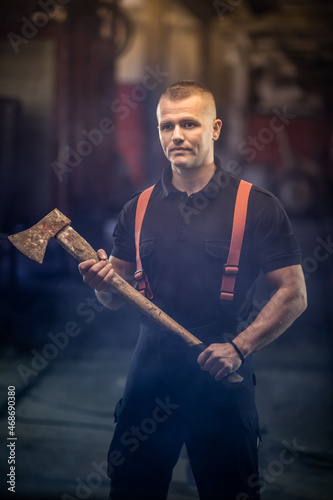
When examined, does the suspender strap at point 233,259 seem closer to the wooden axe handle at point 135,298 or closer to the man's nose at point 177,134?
the wooden axe handle at point 135,298

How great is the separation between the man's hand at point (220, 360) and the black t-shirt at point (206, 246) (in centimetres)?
10

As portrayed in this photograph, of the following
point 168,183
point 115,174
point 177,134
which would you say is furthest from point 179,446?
point 115,174

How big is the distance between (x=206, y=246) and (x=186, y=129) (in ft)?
1.15

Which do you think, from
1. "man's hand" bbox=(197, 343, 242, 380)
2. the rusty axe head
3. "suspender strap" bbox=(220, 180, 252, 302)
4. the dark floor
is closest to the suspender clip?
"suspender strap" bbox=(220, 180, 252, 302)

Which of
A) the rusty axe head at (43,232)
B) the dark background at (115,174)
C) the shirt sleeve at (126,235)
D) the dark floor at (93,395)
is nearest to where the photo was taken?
the rusty axe head at (43,232)

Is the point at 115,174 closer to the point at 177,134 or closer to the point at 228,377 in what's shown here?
the point at 177,134

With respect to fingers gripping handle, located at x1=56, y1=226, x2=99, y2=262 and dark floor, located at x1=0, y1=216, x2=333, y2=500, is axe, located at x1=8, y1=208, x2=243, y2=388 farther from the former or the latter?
dark floor, located at x1=0, y1=216, x2=333, y2=500

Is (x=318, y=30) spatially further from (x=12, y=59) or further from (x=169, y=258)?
(x=169, y=258)

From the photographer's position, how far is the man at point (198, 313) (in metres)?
1.48

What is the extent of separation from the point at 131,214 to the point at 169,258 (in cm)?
22

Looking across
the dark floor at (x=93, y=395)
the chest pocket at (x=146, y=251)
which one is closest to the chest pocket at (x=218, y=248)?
the chest pocket at (x=146, y=251)

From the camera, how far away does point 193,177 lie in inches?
61.5

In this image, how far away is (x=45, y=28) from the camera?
4.73 m

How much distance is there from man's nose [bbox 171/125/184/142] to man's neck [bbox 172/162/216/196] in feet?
0.38
